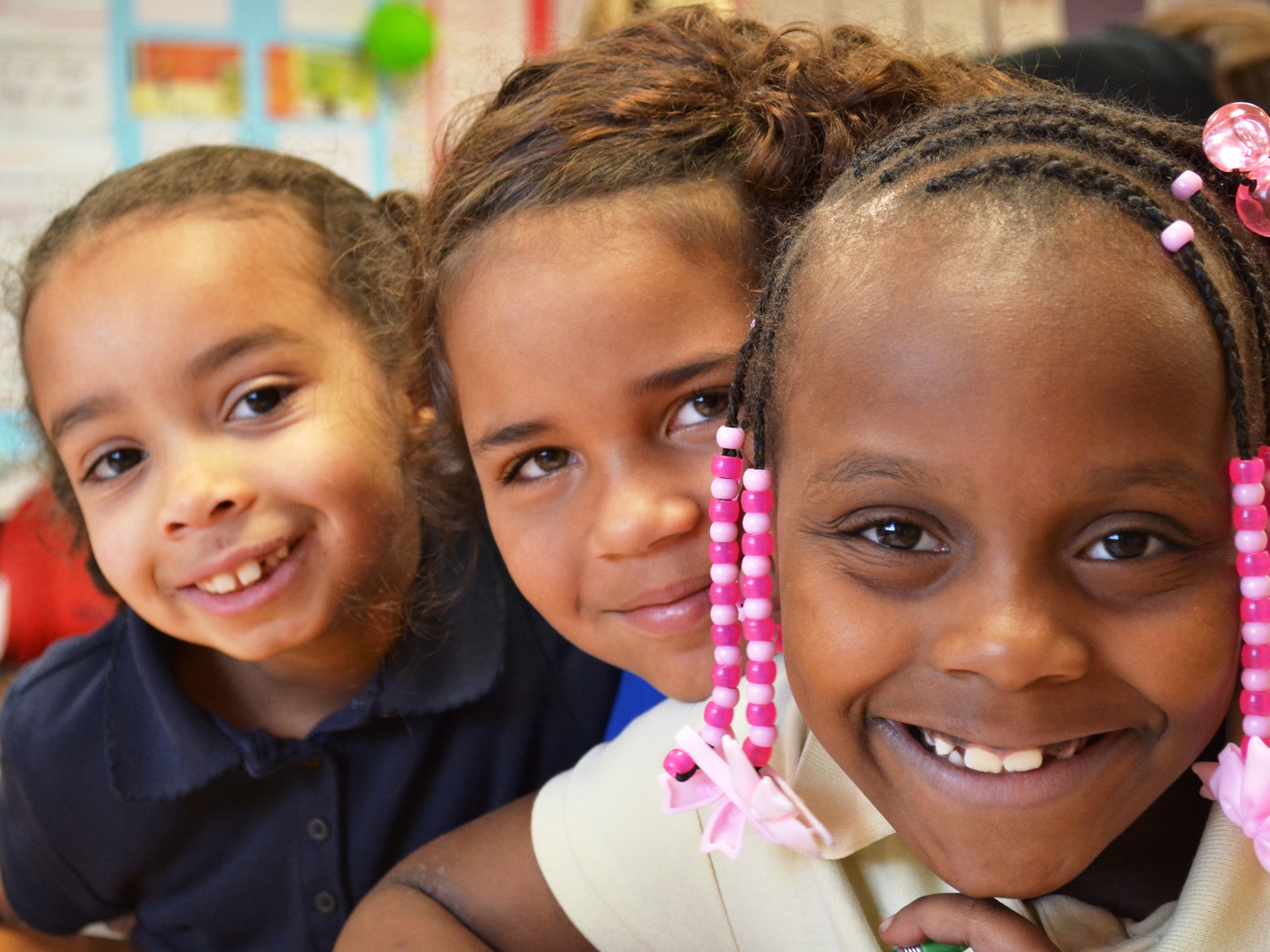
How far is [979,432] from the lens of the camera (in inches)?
25.9

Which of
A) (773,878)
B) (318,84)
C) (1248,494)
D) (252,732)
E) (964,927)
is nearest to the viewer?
(1248,494)

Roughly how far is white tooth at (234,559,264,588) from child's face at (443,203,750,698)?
32 centimetres

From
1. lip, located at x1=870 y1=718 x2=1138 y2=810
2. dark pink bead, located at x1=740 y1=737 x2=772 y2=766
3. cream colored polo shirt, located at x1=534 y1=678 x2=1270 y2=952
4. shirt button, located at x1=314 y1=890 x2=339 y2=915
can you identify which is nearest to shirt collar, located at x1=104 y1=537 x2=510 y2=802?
shirt button, located at x1=314 y1=890 x2=339 y2=915

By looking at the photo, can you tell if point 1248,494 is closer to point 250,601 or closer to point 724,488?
point 724,488

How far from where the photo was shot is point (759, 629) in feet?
2.68

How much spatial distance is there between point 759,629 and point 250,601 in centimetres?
61

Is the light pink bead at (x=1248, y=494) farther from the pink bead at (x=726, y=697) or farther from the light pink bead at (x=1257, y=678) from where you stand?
the pink bead at (x=726, y=697)

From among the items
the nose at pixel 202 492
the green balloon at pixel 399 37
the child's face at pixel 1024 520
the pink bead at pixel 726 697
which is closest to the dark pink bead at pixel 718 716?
the pink bead at pixel 726 697

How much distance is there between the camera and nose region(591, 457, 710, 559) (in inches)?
36.5

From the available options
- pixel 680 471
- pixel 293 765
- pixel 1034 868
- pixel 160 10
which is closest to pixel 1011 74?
pixel 680 471

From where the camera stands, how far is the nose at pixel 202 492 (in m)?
1.15

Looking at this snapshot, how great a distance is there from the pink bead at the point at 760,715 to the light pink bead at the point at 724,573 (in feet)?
0.29

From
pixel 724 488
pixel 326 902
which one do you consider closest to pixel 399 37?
pixel 326 902

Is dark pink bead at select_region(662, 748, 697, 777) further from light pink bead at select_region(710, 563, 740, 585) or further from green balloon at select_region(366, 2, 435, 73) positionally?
green balloon at select_region(366, 2, 435, 73)
